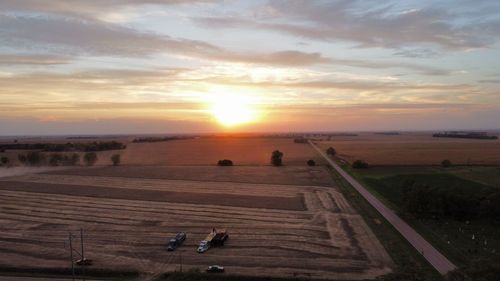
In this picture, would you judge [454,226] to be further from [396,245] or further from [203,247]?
[203,247]

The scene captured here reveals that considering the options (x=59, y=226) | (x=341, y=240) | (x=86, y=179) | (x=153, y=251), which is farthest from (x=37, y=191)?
(x=341, y=240)

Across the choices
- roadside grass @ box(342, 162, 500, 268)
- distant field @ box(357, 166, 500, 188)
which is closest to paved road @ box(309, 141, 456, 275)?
roadside grass @ box(342, 162, 500, 268)

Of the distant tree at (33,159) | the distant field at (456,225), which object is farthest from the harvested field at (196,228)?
the distant tree at (33,159)

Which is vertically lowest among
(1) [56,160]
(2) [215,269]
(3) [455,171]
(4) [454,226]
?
(2) [215,269]

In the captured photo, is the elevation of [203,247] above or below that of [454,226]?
above

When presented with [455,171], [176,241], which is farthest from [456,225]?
[455,171]

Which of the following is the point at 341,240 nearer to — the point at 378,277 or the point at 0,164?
the point at 378,277

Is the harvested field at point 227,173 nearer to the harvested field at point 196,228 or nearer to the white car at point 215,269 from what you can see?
the harvested field at point 196,228
